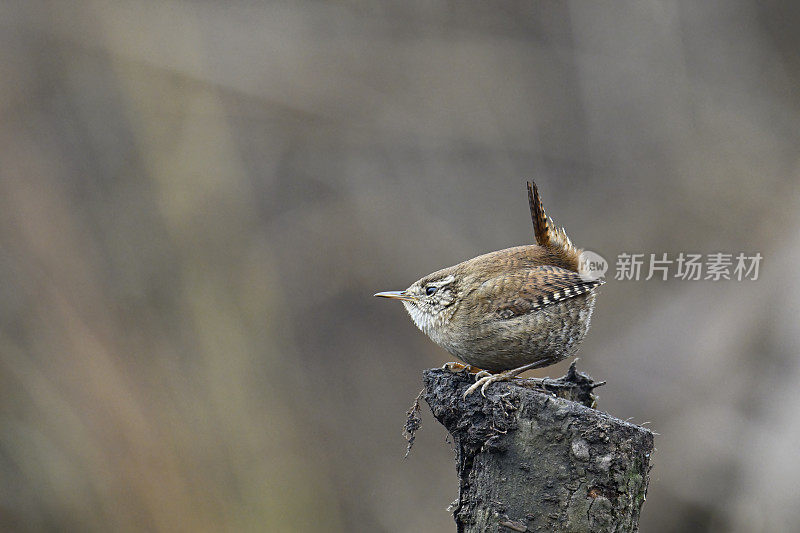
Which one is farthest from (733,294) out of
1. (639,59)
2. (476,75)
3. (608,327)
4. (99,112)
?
(99,112)

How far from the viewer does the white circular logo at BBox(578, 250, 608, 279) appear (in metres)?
3.17

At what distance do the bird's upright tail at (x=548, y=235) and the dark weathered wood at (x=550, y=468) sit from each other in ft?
3.99

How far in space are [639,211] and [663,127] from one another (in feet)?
2.81

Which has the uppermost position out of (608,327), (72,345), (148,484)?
(608,327)

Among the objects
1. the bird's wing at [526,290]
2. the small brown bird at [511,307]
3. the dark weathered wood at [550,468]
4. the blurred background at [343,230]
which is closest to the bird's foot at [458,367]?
the small brown bird at [511,307]

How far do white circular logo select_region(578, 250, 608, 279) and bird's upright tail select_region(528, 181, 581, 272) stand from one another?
0.03 metres

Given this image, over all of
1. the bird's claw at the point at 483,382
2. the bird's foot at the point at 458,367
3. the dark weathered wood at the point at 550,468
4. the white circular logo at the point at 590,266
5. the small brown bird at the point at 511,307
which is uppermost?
the white circular logo at the point at 590,266

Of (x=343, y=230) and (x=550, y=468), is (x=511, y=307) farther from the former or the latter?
(x=343, y=230)

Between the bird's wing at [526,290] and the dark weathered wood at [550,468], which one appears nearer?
the dark weathered wood at [550,468]

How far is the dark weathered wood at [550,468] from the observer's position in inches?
72.1

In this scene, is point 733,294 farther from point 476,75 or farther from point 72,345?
point 72,345

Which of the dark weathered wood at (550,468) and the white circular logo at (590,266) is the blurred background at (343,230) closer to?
the white circular logo at (590,266)

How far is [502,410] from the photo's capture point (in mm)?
1957

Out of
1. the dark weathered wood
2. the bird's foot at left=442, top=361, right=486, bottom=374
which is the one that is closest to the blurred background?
the bird's foot at left=442, top=361, right=486, bottom=374
